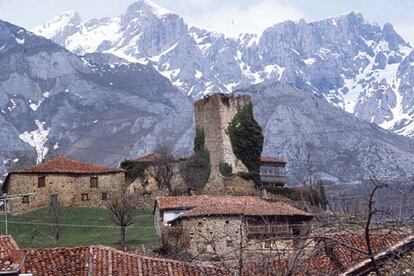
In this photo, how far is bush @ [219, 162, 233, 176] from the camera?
6406 cm

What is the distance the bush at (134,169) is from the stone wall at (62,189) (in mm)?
3291

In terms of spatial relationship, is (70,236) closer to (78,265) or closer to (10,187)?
(10,187)

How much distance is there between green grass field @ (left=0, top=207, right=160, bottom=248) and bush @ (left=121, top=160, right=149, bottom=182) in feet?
21.6

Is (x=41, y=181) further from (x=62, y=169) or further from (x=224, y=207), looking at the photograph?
(x=224, y=207)

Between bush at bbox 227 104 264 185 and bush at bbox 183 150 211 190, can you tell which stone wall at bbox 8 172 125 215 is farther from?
bush at bbox 227 104 264 185

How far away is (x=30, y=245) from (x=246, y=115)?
2771 centimetres

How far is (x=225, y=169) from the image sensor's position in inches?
2522

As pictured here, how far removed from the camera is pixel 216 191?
62.8 metres

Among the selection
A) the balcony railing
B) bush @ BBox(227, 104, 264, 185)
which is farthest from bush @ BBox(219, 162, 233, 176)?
the balcony railing

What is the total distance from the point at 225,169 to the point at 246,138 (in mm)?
2987

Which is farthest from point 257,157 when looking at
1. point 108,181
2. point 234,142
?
point 108,181

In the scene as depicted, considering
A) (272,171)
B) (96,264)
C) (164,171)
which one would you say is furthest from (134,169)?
(96,264)

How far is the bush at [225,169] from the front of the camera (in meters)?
64.1

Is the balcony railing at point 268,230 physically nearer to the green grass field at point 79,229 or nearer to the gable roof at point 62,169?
the green grass field at point 79,229
